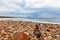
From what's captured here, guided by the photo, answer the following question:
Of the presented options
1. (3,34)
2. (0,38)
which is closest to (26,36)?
(0,38)

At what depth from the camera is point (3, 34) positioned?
4223 millimetres

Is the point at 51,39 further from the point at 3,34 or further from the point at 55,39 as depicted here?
the point at 3,34

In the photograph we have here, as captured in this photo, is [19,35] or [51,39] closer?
[19,35]

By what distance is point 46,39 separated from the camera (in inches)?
153

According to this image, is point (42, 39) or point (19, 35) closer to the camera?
point (19, 35)

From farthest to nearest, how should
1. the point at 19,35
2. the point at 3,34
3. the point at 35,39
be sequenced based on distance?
the point at 3,34
the point at 35,39
the point at 19,35

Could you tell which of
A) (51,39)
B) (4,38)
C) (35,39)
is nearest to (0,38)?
(4,38)

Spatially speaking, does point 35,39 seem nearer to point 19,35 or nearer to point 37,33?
point 37,33

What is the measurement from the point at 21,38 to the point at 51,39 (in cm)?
92

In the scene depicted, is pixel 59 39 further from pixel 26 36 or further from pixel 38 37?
pixel 26 36

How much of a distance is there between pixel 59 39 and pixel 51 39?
0.56 ft

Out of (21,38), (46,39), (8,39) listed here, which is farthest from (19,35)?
(46,39)

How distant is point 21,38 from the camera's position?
3180mm

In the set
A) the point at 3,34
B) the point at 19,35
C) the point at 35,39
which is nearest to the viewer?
the point at 19,35
